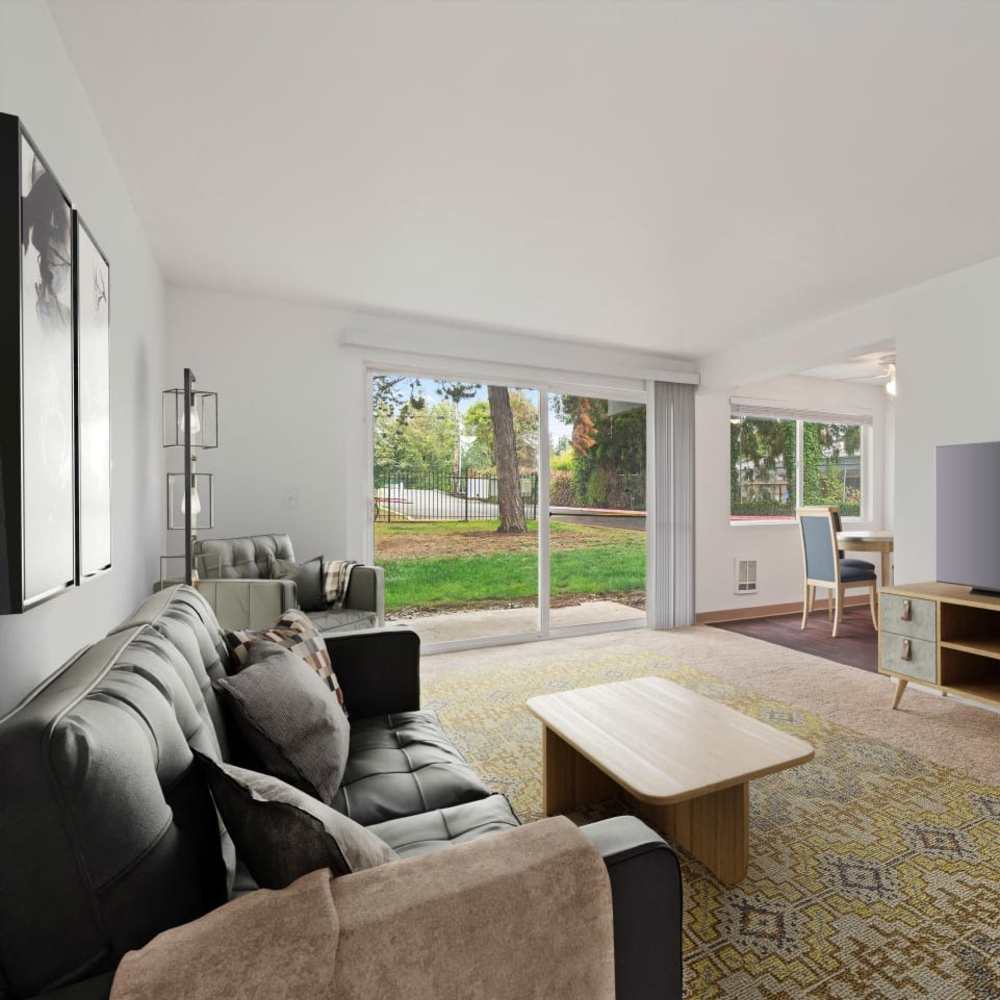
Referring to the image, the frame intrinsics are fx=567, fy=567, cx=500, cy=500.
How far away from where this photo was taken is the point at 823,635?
4820 millimetres

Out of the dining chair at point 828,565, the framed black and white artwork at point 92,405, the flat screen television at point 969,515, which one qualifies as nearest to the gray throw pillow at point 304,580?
the framed black and white artwork at point 92,405

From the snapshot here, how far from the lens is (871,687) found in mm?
3467

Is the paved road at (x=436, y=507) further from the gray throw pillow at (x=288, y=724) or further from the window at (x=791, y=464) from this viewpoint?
the gray throw pillow at (x=288, y=724)

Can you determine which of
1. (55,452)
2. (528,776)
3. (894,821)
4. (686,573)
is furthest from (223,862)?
(686,573)

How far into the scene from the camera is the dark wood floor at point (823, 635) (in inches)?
166

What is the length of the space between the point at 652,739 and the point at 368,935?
1.30 metres

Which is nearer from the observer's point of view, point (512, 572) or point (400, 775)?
point (400, 775)

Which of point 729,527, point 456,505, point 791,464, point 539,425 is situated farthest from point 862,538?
point 456,505

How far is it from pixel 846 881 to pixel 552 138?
2.61m

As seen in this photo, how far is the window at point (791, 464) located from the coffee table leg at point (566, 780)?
399 cm

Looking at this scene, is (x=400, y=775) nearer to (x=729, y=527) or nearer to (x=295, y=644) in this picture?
(x=295, y=644)

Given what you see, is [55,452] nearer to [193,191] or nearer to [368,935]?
[368,935]

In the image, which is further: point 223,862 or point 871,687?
point 871,687

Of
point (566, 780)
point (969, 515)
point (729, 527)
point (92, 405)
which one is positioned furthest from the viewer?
point (729, 527)
